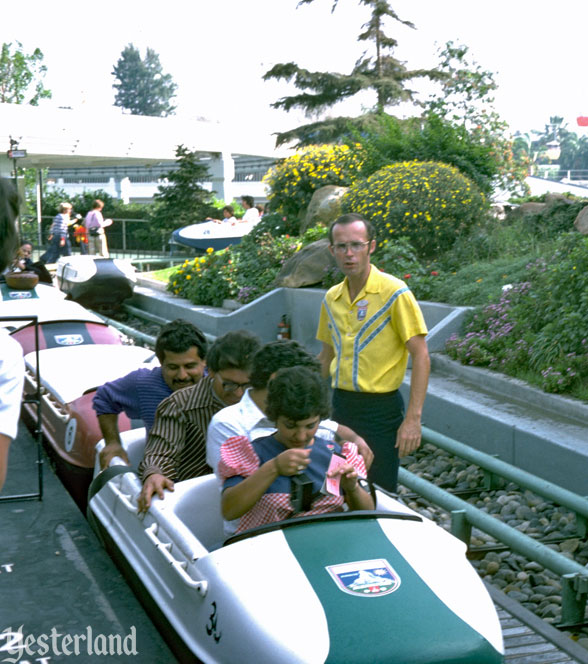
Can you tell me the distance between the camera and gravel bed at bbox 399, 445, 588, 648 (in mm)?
4809

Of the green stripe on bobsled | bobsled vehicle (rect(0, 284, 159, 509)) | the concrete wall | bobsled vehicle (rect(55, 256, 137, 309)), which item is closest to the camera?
the green stripe on bobsled

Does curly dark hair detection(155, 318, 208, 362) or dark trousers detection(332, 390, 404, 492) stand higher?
curly dark hair detection(155, 318, 208, 362)

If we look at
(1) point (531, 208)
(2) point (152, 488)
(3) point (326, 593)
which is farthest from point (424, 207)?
(3) point (326, 593)

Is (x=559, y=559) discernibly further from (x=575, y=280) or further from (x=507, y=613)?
(x=575, y=280)

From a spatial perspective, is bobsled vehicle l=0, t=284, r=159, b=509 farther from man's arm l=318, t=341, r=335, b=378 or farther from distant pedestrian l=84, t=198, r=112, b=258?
distant pedestrian l=84, t=198, r=112, b=258

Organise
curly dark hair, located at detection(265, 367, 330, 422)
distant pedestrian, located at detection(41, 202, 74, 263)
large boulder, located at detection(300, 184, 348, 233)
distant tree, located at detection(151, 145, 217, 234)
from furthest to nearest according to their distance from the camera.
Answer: distant tree, located at detection(151, 145, 217, 234) < distant pedestrian, located at detection(41, 202, 74, 263) < large boulder, located at detection(300, 184, 348, 233) < curly dark hair, located at detection(265, 367, 330, 422)

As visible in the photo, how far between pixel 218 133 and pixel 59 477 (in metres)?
31.9

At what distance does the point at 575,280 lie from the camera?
8.10 m

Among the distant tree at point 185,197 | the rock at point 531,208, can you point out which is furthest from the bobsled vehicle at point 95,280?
the distant tree at point 185,197

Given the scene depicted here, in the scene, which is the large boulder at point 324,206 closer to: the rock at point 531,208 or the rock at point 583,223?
the rock at point 531,208

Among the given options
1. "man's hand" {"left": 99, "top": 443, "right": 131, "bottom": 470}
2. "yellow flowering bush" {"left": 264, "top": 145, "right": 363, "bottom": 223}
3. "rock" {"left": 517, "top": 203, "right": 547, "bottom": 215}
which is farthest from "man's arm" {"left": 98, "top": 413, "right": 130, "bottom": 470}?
"yellow flowering bush" {"left": 264, "top": 145, "right": 363, "bottom": 223}

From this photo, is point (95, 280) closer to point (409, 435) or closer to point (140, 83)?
point (409, 435)

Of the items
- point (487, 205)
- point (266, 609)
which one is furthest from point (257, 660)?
point (487, 205)

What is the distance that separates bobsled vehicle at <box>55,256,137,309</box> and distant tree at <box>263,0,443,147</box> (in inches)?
583
